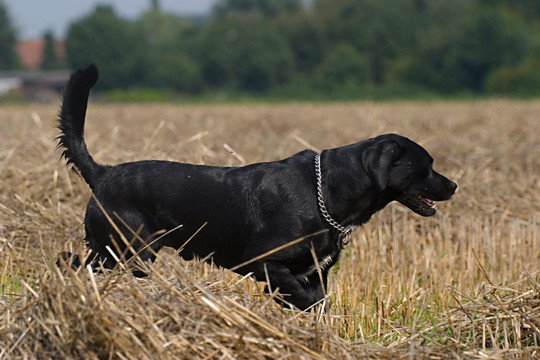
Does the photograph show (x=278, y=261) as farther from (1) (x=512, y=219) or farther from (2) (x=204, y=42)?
(2) (x=204, y=42)

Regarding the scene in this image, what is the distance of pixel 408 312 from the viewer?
450 centimetres

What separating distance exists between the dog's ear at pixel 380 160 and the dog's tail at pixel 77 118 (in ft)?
5.79

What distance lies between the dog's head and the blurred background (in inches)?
1801

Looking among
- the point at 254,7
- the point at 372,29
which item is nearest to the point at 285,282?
the point at 372,29

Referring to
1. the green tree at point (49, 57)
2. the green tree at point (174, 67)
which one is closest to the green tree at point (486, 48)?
the green tree at point (174, 67)

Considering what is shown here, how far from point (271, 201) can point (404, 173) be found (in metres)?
0.84

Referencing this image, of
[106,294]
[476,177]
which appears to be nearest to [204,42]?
[476,177]

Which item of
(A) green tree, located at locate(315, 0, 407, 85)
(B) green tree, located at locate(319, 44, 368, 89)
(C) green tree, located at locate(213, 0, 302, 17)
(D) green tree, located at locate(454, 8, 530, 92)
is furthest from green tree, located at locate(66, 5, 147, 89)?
(C) green tree, located at locate(213, 0, 302, 17)

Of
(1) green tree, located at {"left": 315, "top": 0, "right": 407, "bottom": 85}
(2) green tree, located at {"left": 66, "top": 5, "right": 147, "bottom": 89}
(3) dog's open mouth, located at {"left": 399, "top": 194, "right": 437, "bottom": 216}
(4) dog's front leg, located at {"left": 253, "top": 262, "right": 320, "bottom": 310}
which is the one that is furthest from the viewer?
(1) green tree, located at {"left": 315, "top": 0, "right": 407, "bottom": 85}

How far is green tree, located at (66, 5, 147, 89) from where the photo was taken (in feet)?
137

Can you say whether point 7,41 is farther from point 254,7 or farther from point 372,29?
point 254,7

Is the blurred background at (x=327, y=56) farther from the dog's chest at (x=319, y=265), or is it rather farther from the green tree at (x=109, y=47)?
the dog's chest at (x=319, y=265)

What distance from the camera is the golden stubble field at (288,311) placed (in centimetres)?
318

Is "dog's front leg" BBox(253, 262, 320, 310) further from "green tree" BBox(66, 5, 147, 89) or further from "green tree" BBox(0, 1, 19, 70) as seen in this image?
"green tree" BBox(0, 1, 19, 70)
